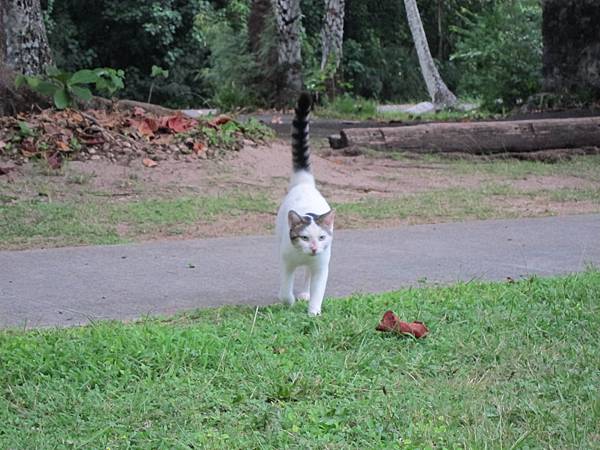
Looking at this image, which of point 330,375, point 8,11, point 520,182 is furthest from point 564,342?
point 8,11

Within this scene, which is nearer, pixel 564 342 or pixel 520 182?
pixel 564 342

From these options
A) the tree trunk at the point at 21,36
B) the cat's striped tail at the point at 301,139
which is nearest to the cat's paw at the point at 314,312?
the cat's striped tail at the point at 301,139

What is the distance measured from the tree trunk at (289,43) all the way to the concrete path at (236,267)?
43.6ft

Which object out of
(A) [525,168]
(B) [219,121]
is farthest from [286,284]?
(A) [525,168]

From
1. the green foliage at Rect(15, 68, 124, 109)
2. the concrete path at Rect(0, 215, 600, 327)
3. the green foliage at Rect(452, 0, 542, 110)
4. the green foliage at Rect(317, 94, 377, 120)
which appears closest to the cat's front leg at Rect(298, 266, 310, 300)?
the concrete path at Rect(0, 215, 600, 327)

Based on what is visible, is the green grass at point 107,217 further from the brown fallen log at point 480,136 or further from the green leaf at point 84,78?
the brown fallen log at point 480,136

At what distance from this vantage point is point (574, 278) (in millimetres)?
6152

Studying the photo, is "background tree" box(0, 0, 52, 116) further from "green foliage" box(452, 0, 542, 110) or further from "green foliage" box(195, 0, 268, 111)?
"green foliage" box(452, 0, 542, 110)

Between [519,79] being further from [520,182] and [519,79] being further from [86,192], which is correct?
[86,192]

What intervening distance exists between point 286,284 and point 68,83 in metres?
6.59

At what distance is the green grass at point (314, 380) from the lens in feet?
12.1

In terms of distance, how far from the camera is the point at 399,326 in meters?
4.91

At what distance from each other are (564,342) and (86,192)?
6.19 meters

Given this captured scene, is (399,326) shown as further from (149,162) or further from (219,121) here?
(219,121)
